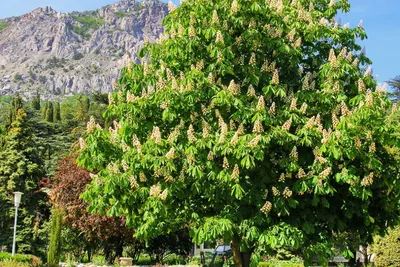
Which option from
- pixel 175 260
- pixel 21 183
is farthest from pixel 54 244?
pixel 21 183

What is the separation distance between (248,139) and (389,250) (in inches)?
442

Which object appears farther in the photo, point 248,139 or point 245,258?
point 245,258

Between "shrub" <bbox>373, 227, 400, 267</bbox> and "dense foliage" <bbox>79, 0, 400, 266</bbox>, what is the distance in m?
7.88

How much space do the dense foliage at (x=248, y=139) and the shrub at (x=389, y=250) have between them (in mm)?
7879

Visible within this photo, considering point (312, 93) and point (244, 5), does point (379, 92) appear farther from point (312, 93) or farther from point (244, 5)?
point (244, 5)

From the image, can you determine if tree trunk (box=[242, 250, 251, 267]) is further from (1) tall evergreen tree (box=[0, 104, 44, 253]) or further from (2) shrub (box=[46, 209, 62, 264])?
(1) tall evergreen tree (box=[0, 104, 44, 253])

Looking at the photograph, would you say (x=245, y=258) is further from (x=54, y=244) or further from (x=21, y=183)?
(x=21, y=183)

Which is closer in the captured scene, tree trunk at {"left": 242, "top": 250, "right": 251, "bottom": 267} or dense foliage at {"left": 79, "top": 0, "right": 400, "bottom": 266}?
dense foliage at {"left": 79, "top": 0, "right": 400, "bottom": 266}

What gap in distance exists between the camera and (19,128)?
2916 cm

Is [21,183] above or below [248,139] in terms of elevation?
above

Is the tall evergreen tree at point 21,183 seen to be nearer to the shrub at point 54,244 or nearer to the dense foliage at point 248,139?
the shrub at point 54,244

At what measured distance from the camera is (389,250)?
16438 mm

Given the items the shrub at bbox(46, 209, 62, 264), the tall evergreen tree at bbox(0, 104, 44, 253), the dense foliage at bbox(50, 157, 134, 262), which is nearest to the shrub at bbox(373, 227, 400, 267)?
the dense foliage at bbox(50, 157, 134, 262)

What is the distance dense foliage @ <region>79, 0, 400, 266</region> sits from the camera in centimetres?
764
